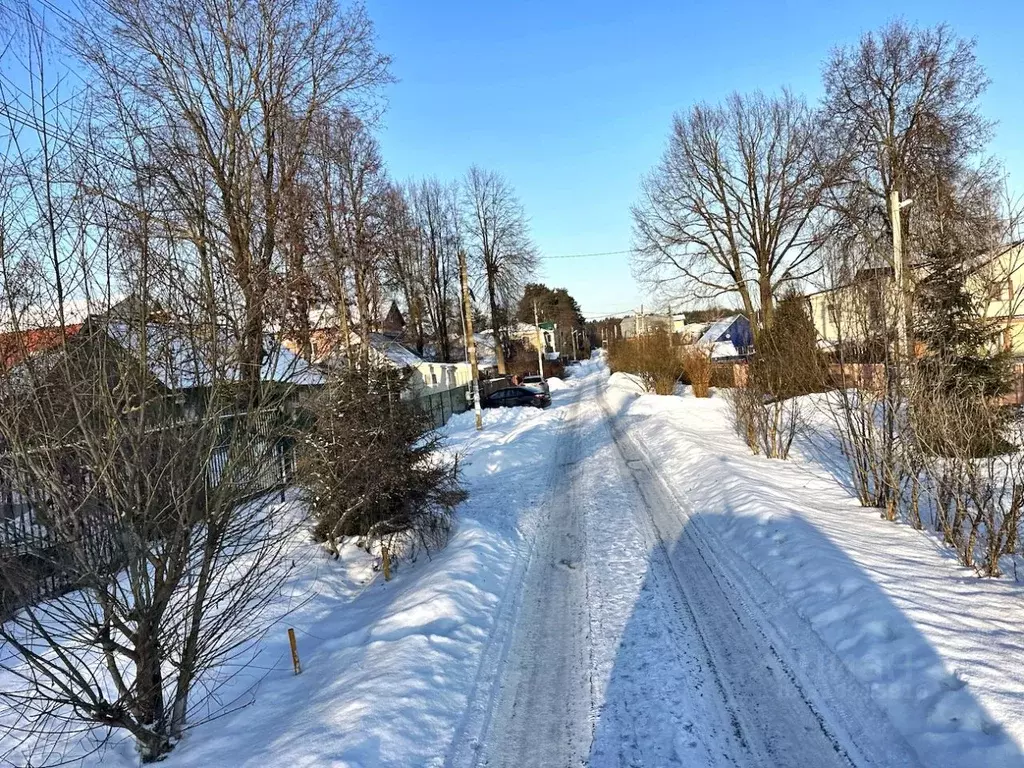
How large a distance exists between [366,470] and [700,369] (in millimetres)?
20622

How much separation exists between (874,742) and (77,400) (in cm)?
533

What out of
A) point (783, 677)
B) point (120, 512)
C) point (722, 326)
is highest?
point (722, 326)

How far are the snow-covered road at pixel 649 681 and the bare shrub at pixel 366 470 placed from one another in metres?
1.90

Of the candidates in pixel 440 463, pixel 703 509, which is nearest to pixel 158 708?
pixel 440 463

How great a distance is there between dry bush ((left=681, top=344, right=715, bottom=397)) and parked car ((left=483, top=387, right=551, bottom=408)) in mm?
7136

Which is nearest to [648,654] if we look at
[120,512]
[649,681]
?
[649,681]

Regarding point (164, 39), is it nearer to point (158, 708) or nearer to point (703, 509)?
point (158, 708)

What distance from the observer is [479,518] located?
9656 mm

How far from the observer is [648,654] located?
503 cm

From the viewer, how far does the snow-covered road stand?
12.6 feet

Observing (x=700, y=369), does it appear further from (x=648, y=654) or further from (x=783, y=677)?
(x=783, y=677)

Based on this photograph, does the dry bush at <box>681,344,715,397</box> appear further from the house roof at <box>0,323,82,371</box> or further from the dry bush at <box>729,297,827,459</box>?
the house roof at <box>0,323,82,371</box>

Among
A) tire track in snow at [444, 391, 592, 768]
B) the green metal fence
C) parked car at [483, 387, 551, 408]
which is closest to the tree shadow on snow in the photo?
tire track in snow at [444, 391, 592, 768]

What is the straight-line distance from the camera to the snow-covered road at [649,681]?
383 cm
